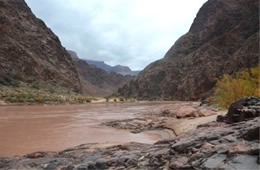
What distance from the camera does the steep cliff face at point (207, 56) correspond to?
6906 centimetres

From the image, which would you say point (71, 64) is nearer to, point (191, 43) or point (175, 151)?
point (191, 43)

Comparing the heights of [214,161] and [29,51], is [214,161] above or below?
below

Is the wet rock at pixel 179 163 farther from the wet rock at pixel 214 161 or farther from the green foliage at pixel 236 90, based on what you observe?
the green foliage at pixel 236 90

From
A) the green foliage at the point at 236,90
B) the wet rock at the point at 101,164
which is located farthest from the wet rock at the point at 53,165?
the green foliage at the point at 236,90

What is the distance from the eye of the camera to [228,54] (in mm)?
74188

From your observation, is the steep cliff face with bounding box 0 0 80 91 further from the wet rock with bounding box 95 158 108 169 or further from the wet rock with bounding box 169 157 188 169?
the wet rock with bounding box 169 157 188 169

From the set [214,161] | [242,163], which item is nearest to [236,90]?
[214,161]

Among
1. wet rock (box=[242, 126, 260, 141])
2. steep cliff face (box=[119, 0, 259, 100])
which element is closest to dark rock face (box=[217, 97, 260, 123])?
wet rock (box=[242, 126, 260, 141])

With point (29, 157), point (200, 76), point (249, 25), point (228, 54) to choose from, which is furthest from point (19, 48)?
point (29, 157)

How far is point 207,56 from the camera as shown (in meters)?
78.2

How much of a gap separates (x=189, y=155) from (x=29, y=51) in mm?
72587

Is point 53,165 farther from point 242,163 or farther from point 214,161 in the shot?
point 242,163

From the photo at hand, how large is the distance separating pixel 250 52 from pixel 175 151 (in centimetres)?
6037

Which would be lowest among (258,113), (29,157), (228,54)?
(29,157)
